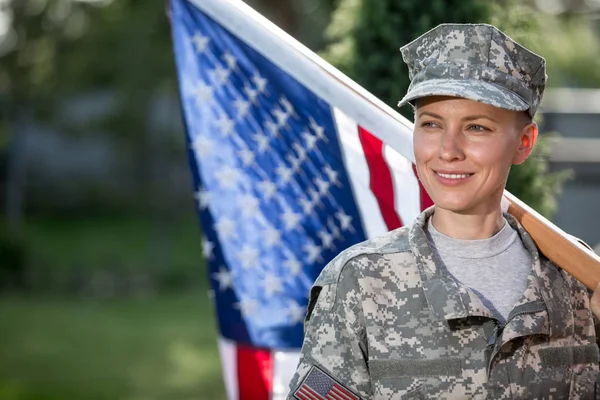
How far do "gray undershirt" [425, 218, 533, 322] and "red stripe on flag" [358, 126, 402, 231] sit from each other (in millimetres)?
1192

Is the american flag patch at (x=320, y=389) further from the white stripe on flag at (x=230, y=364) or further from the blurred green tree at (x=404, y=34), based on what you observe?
the blurred green tree at (x=404, y=34)

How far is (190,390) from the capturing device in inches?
496

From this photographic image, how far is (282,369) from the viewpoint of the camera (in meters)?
4.06

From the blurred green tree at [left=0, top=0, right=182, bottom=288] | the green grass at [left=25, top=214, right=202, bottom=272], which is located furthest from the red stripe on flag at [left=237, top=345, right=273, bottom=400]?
the green grass at [left=25, top=214, right=202, bottom=272]

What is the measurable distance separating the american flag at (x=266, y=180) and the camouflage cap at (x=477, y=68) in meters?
1.17

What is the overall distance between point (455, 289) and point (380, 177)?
1.41 metres

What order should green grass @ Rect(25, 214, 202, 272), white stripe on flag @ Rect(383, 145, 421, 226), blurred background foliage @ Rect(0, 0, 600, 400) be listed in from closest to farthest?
1. white stripe on flag @ Rect(383, 145, 421, 226)
2. blurred background foliage @ Rect(0, 0, 600, 400)
3. green grass @ Rect(25, 214, 202, 272)

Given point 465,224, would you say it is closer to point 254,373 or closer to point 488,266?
point 488,266

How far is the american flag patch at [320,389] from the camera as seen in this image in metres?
2.16

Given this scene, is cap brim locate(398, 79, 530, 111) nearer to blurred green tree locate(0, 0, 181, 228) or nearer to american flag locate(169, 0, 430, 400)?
american flag locate(169, 0, 430, 400)

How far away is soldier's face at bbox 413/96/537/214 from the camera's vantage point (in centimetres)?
221

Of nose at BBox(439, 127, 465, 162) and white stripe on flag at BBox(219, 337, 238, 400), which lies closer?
nose at BBox(439, 127, 465, 162)

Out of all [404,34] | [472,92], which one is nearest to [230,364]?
[404,34]

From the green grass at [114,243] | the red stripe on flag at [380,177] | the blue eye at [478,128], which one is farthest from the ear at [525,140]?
the green grass at [114,243]
